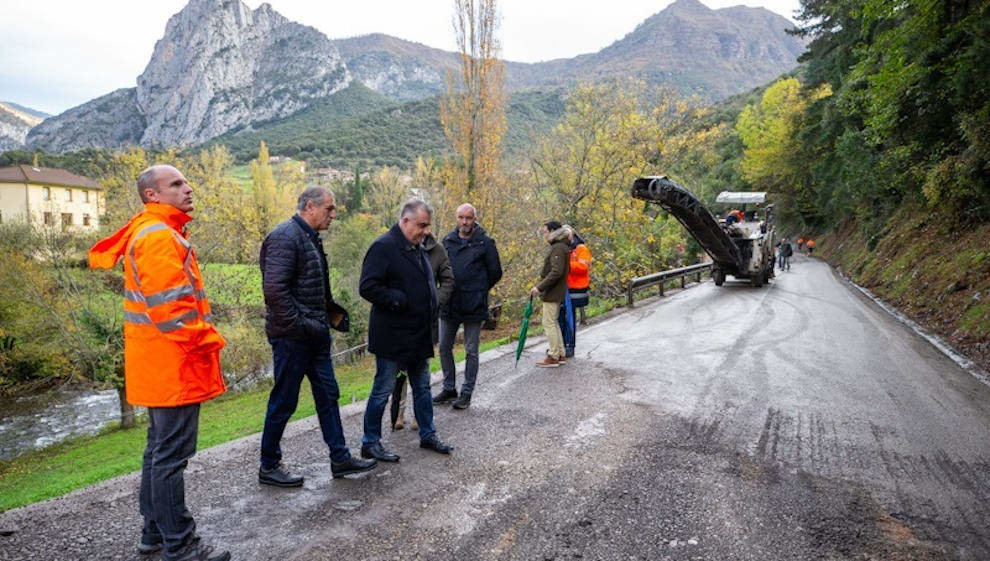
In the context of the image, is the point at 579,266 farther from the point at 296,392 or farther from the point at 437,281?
→ the point at 296,392

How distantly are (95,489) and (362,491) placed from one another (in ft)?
6.31

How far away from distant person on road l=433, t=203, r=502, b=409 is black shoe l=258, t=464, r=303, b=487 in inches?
82.7

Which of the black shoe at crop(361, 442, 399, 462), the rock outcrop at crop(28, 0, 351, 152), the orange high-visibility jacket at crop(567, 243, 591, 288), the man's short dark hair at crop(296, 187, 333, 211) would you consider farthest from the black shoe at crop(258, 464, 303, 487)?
the rock outcrop at crop(28, 0, 351, 152)

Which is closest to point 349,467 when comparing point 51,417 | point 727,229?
point 727,229

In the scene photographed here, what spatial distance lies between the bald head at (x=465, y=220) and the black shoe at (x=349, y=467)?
2606 mm

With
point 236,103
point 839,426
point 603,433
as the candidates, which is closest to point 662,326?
point 839,426

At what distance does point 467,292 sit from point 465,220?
78 centimetres

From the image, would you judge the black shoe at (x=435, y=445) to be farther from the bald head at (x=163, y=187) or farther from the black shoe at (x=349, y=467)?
the bald head at (x=163, y=187)

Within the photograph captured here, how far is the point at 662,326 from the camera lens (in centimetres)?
1082

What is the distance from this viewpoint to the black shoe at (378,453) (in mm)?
4191

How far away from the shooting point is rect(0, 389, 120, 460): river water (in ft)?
52.4

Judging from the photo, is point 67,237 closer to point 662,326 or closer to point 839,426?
point 662,326

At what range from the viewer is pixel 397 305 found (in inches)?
160

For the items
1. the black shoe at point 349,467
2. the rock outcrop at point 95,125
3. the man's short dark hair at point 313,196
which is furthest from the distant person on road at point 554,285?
the rock outcrop at point 95,125
